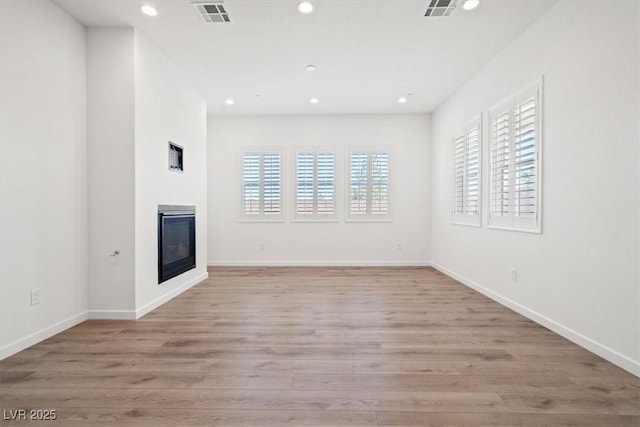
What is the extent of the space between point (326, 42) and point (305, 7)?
65cm

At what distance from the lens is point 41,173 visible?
9.13 feet

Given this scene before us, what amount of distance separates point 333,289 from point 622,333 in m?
3.00

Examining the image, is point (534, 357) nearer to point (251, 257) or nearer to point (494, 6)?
point (494, 6)

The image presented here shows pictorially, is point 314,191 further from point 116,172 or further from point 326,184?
point 116,172

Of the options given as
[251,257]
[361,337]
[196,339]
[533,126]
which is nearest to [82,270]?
[196,339]

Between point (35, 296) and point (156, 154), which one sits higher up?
point (156, 154)

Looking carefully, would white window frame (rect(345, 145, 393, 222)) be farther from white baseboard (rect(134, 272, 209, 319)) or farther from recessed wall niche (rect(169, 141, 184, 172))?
recessed wall niche (rect(169, 141, 184, 172))

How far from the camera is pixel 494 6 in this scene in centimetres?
298

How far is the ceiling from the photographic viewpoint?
303 cm

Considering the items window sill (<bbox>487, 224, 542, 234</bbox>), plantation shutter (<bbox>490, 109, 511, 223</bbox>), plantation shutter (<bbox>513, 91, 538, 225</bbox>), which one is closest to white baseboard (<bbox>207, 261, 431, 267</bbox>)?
window sill (<bbox>487, 224, 542, 234</bbox>)

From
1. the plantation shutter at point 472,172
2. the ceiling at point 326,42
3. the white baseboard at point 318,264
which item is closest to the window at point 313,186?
the white baseboard at point 318,264

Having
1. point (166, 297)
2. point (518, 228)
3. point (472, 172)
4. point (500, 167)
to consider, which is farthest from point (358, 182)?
point (166, 297)

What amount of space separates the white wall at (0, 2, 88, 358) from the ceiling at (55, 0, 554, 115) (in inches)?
18.7

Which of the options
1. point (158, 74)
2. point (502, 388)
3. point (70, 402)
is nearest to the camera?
point (70, 402)
